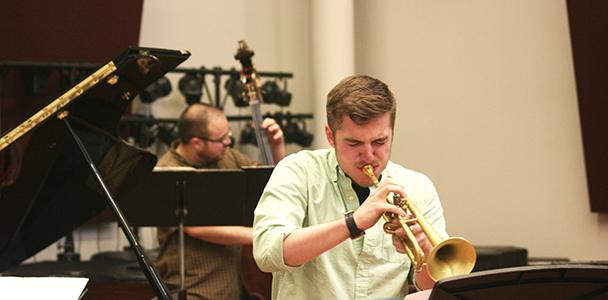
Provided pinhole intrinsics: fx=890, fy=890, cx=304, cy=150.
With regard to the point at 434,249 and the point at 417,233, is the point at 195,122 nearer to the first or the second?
the point at 417,233

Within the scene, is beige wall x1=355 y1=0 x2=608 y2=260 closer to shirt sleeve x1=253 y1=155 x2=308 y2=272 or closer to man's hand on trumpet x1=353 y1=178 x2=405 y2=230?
shirt sleeve x1=253 y1=155 x2=308 y2=272

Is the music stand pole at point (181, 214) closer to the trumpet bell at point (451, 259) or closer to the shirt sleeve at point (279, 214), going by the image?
the shirt sleeve at point (279, 214)

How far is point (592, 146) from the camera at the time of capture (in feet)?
21.4

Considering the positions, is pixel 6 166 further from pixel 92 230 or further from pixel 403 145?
pixel 403 145

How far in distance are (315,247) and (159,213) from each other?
2.20 meters

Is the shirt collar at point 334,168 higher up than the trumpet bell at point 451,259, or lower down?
higher up

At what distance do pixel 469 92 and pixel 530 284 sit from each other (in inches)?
196

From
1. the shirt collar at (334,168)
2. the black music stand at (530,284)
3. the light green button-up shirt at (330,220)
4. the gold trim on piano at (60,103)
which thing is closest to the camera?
the black music stand at (530,284)

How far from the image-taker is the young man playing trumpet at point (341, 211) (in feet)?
9.14

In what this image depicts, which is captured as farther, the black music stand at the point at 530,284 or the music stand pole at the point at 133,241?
the music stand pole at the point at 133,241

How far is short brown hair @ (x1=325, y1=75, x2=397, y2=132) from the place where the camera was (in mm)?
2879

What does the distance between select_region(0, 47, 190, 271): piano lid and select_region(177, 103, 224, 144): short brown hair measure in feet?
4.35

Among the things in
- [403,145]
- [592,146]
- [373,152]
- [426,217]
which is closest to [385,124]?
[373,152]

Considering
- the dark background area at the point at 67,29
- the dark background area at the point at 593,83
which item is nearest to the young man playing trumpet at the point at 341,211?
the dark background area at the point at 593,83
